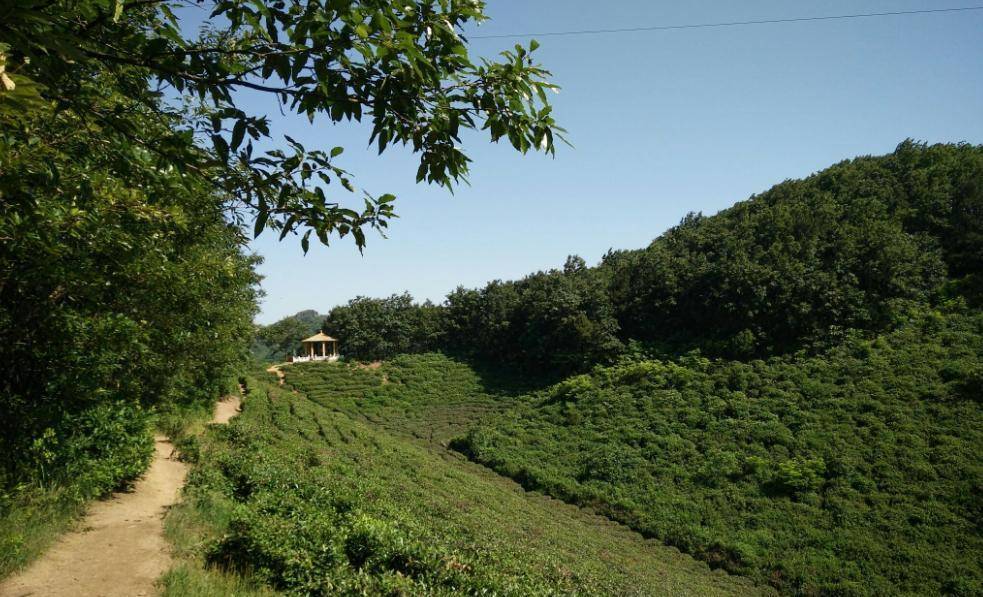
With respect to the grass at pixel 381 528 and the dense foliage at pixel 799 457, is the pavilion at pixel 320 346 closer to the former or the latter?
the grass at pixel 381 528

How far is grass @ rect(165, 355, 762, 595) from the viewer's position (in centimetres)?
535

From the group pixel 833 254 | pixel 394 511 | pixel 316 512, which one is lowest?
pixel 394 511

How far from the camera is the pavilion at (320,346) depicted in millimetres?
51125

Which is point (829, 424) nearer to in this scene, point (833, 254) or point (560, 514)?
point (560, 514)

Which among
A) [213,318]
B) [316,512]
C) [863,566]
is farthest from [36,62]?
[863,566]

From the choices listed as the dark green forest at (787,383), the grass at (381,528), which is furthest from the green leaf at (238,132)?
the dark green forest at (787,383)

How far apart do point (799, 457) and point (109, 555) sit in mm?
19417

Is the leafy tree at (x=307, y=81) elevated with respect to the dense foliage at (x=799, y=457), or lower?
elevated

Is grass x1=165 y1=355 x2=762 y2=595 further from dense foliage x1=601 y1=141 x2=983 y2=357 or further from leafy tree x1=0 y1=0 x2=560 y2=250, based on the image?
dense foliage x1=601 y1=141 x2=983 y2=357

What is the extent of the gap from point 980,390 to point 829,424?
5.07 metres

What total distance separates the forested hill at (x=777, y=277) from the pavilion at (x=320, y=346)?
13.6m

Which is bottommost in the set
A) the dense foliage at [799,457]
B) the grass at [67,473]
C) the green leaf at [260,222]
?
the dense foliage at [799,457]

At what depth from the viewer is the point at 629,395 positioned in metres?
26.2

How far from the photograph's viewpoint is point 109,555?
541 cm
